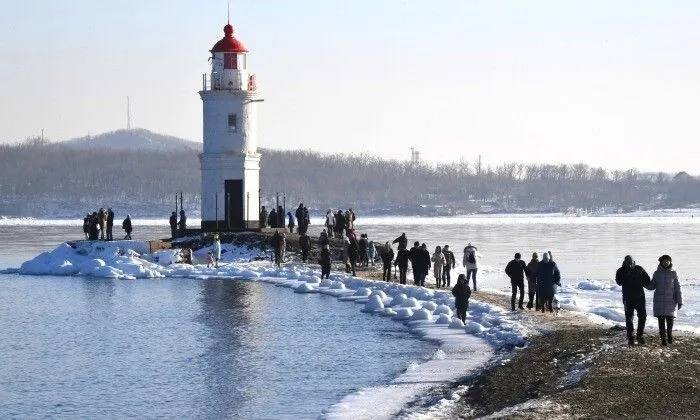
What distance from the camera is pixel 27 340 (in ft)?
84.9

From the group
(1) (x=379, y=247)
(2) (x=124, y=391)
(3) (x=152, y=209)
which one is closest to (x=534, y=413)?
(2) (x=124, y=391)

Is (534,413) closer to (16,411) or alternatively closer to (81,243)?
(16,411)

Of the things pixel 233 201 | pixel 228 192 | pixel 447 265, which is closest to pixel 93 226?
pixel 228 192

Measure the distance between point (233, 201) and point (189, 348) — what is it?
86.9 ft

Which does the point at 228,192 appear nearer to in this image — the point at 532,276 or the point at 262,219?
the point at 262,219

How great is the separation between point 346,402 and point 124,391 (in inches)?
150

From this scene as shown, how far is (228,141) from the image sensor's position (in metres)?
50.8

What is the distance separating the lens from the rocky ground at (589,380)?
16.1 metres

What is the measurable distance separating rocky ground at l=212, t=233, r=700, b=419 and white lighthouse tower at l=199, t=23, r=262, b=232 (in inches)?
1114

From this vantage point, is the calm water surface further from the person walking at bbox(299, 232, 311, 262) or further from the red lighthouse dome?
the red lighthouse dome

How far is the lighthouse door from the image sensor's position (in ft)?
166

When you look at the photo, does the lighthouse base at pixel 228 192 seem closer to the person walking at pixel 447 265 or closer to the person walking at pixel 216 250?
the person walking at pixel 216 250

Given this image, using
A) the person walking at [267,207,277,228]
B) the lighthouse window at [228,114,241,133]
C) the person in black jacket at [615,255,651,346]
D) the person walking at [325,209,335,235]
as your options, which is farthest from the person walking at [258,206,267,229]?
the person in black jacket at [615,255,651,346]

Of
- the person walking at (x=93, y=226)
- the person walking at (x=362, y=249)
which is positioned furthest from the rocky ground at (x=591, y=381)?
the person walking at (x=93, y=226)
